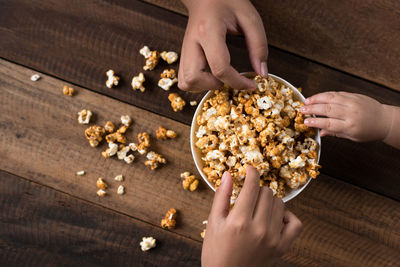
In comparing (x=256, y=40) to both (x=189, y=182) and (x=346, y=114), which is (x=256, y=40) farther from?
(x=189, y=182)

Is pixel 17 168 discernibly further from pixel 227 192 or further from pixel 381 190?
pixel 381 190

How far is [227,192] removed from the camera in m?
0.77

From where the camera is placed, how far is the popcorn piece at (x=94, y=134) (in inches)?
39.2

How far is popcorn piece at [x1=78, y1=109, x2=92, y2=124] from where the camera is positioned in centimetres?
101

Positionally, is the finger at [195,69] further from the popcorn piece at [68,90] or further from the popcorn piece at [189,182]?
the popcorn piece at [68,90]

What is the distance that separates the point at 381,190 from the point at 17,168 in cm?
101

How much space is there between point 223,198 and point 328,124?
29 centimetres

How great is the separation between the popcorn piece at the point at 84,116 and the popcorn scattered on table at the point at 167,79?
0.21m

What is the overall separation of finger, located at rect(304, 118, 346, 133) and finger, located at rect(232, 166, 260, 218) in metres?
0.18

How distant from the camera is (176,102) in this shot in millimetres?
975

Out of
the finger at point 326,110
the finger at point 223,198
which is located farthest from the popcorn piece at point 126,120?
the finger at point 326,110

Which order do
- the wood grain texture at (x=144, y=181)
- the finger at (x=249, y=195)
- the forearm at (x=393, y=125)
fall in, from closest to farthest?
the finger at (x=249, y=195)
the forearm at (x=393, y=125)
the wood grain texture at (x=144, y=181)

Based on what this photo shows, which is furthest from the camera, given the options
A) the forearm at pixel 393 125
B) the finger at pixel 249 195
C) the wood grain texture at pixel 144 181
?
the wood grain texture at pixel 144 181

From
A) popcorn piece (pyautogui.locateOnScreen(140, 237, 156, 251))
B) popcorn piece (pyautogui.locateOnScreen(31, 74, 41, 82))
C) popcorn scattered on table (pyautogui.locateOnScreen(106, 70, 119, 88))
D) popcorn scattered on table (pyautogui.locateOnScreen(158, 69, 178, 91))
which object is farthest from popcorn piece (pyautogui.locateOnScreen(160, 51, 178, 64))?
popcorn piece (pyautogui.locateOnScreen(140, 237, 156, 251))
